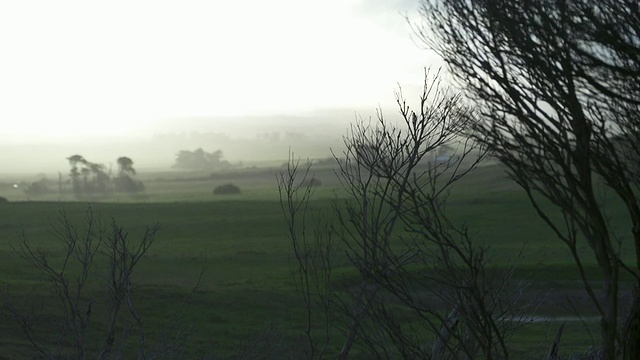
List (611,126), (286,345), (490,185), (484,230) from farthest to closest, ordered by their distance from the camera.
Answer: (490,185)
(484,230)
(286,345)
(611,126)

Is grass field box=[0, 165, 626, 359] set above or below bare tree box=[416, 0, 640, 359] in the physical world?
below

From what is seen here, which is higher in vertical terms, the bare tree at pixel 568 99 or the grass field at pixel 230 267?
the bare tree at pixel 568 99

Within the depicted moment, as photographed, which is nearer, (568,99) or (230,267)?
(568,99)

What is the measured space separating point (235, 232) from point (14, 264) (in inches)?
938

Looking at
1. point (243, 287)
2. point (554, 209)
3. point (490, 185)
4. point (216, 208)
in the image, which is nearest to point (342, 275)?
point (243, 287)

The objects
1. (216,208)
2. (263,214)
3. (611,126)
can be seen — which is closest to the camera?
(611,126)

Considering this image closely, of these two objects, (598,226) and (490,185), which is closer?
(598,226)

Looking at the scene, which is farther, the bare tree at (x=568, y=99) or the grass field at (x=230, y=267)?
the grass field at (x=230, y=267)

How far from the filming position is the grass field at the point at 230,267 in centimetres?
2322

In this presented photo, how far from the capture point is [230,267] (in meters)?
40.7

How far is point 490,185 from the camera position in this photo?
96.9 m

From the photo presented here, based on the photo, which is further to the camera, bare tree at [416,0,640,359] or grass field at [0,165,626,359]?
grass field at [0,165,626,359]

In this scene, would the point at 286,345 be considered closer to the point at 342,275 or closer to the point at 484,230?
the point at 342,275

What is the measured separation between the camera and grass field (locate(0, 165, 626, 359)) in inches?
914
